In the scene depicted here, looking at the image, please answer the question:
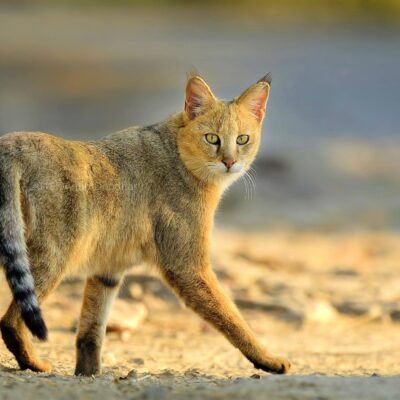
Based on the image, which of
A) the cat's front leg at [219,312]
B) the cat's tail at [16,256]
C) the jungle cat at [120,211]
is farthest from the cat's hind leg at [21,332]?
the cat's front leg at [219,312]

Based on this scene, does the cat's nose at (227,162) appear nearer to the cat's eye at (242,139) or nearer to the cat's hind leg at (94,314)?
the cat's eye at (242,139)

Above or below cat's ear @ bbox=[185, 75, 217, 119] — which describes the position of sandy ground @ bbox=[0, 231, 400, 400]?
below

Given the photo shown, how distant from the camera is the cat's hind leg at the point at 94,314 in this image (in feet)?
22.6

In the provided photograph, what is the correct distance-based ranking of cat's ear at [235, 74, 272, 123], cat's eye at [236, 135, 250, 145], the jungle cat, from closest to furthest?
the jungle cat < cat's eye at [236, 135, 250, 145] < cat's ear at [235, 74, 272, 123]

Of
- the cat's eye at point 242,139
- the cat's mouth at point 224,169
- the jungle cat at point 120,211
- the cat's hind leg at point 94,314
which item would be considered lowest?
the cat's hind leg at point 94,314

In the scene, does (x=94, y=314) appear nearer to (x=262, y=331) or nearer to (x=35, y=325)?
(x=35, y=325)

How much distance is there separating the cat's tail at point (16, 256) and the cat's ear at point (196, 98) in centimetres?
159

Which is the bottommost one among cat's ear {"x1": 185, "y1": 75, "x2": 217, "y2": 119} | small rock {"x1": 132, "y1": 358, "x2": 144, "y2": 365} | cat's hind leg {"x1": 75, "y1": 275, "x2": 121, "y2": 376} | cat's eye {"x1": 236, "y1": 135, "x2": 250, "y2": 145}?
small rock {"x1": 132, "y1": 358, "x2": 144, "y2": 365}

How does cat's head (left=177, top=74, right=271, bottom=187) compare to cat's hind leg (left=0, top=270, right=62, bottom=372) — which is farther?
cat's head (left=177, top=74, right=271, bottom=187)

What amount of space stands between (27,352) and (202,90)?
211 cm

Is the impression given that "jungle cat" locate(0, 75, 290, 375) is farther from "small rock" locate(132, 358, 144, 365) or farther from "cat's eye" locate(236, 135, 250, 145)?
"small rock" locate(132, 358, 144, 365)

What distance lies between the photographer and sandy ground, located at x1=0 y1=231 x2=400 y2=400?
5.25 metres

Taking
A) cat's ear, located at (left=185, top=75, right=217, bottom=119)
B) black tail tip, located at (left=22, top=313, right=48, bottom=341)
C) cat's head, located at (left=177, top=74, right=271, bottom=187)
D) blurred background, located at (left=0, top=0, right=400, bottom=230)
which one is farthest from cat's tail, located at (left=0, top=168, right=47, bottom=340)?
blurred background, located at (left=0, top=0, right=400, bottom=230)

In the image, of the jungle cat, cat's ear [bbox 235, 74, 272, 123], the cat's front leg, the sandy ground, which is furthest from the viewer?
cat's ear [bbox 235, 74, 272, 123]
